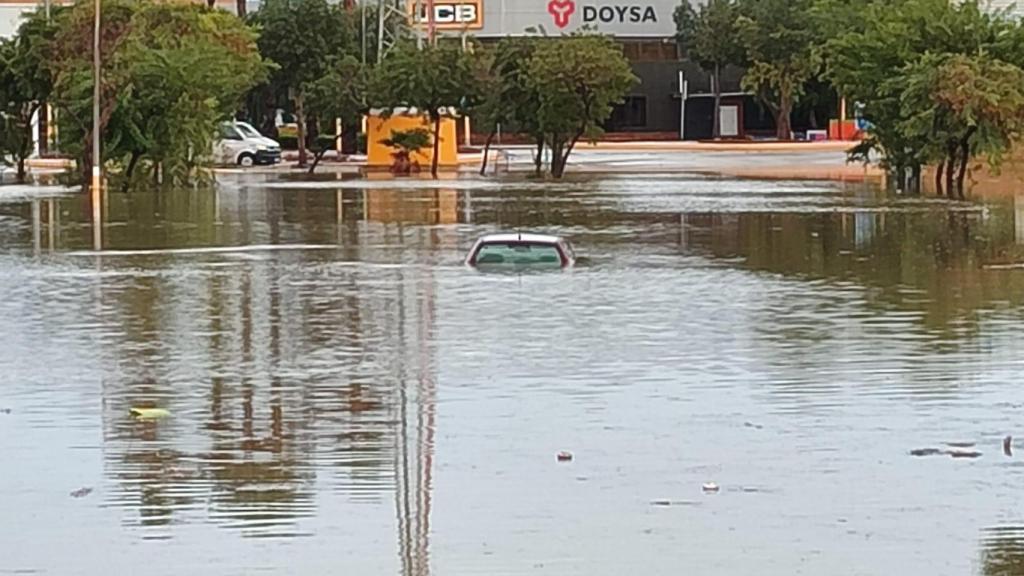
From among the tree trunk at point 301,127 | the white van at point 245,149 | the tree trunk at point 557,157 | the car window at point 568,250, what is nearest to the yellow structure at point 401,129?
the tree trunk at point 301,127

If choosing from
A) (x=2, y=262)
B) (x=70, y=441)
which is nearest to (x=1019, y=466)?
(x=70, y=441)

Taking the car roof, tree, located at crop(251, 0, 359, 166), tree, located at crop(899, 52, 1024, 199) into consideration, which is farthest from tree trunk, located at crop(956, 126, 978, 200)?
tree, located at crop(251, 0, 359, 166)

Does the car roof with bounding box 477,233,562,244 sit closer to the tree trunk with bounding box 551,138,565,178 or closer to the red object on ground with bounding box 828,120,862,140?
the tree trunk with bounding box 551,138,565,178

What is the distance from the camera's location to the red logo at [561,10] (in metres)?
98.8

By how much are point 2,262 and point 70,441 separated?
1660 centimetres

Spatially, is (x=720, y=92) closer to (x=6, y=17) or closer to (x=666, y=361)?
(x=6, y=17)

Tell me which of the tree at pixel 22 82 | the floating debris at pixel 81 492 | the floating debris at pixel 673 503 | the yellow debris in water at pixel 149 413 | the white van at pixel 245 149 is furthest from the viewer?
the white van at pixel 245 149

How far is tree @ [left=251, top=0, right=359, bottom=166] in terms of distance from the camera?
79.5 meters

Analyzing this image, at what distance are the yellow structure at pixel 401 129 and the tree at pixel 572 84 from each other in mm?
7300

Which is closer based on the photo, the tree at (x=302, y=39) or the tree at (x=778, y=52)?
the tree at (x=302, y=39)

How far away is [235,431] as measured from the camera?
50.4ft

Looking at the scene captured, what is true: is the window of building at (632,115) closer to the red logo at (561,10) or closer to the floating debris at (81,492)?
the red logo at (561,10)

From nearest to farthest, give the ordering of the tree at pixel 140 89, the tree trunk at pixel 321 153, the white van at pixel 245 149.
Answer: the tree at pixel 140 89, the tree trunk at pixel 321 153, the white van at pixel 245 149

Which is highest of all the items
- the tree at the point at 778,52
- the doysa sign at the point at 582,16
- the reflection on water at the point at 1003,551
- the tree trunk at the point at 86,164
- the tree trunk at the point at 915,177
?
the doysa sign at the point at 582,16
